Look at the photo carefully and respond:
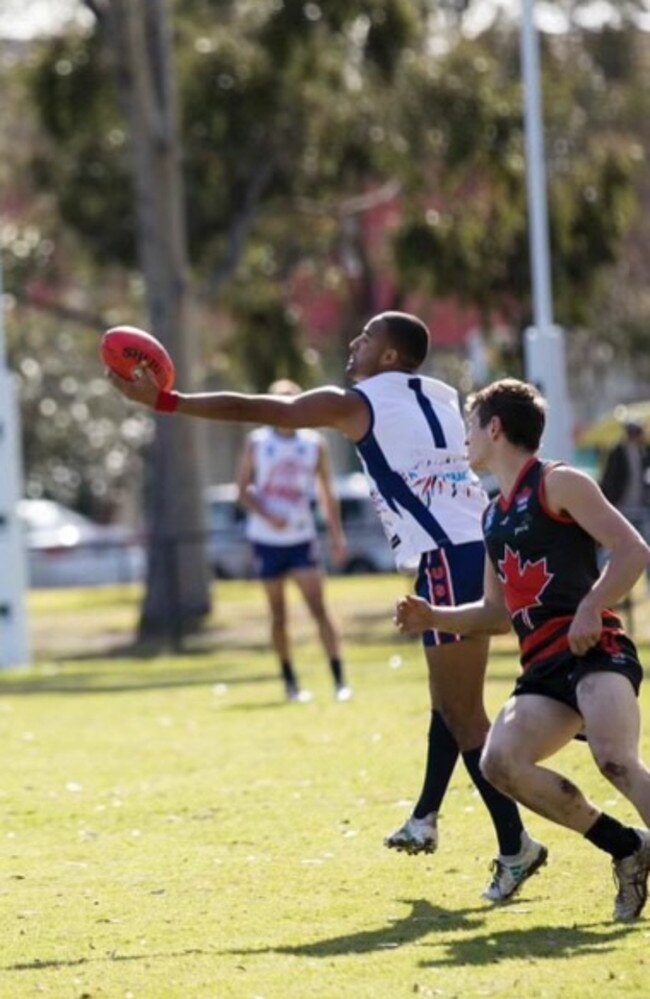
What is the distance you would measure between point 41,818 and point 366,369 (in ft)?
10.2

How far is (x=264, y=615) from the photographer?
111ft

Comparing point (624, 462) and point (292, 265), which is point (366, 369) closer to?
point (624, 462)

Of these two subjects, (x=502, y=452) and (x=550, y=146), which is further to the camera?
(x=550, y=146)

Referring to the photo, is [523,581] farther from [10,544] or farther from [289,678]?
[10,544]

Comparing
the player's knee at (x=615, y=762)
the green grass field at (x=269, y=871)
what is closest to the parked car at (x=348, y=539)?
the green grass field at (x=269, y=871)

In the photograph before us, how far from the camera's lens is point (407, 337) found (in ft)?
30.8

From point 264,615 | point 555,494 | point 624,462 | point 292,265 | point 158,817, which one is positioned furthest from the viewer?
point 292,265

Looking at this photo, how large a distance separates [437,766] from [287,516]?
7.78 m

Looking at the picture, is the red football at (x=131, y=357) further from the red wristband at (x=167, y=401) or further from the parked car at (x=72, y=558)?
the parked car at (x=72, y=558)

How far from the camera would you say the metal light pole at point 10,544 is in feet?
76.0

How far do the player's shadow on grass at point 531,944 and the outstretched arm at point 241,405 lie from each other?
2007 mm

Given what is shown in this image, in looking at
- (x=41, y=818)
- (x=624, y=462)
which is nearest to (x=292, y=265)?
(x=624, y=462)

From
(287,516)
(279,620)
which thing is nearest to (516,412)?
(287,516)

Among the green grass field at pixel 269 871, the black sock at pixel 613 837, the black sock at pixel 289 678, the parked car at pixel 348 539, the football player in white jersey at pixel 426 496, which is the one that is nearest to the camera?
the green grass field at pixel 269 871
